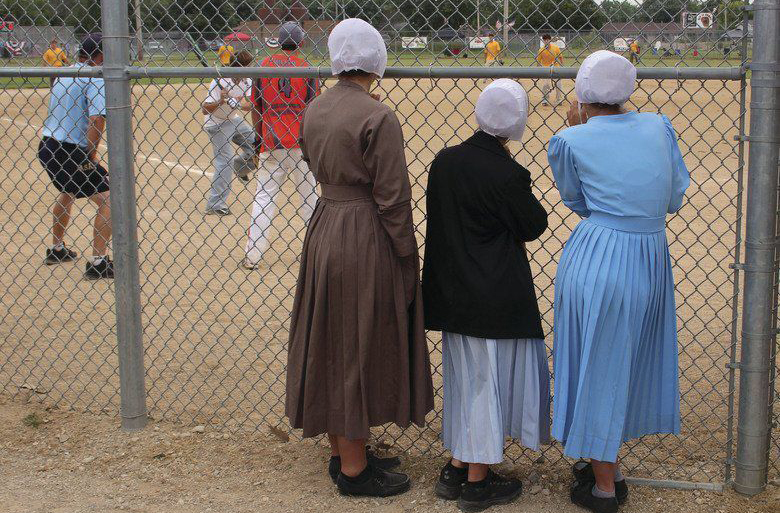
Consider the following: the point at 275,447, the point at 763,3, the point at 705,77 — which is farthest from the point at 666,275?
the point at 275,447

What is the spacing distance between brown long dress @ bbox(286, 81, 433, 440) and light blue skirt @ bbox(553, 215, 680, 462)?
0.57 meters

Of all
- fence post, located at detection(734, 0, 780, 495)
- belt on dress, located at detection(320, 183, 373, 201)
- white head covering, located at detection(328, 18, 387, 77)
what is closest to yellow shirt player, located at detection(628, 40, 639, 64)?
fence post, located at detection(734, 0, 780, 495)

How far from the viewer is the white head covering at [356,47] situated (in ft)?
10.6

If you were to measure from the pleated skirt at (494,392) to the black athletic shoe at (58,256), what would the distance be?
16.1ft

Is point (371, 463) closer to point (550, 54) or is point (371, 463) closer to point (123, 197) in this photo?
point (123, 197)

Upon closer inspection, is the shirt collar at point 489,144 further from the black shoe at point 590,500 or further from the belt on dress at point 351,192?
the black shoe at point 590,500

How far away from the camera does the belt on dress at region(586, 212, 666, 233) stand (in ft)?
10.5

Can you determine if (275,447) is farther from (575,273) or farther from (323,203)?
(575,273)

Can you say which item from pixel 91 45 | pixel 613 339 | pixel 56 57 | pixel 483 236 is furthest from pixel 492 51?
pixel 91 45

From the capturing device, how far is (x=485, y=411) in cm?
343

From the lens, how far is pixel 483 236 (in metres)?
3.31

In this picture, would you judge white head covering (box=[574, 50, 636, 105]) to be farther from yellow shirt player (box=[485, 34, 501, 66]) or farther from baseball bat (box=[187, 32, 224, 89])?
baseball bat (box=[187, 32, 224, 89])

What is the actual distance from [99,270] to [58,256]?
728mm

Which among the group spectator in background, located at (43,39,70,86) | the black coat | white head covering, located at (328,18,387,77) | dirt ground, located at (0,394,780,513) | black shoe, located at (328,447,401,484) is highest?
spectator in background, located at (43,39,70,86)
